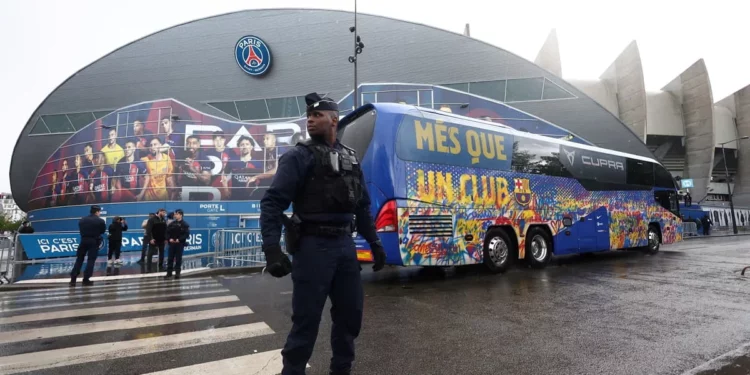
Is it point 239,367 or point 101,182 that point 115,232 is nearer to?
point 239,367

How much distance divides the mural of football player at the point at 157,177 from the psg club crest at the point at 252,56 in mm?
9698

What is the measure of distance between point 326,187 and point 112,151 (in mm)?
32810

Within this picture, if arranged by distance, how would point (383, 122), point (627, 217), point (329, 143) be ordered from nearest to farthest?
point (329, 143) → point (383, 122) → point (627, 217)

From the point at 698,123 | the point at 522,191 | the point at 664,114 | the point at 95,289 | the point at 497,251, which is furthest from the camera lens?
the point at 664,114

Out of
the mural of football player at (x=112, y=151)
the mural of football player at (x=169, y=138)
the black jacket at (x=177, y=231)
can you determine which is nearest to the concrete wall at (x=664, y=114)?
the mural of football player at (x=169, y=138)

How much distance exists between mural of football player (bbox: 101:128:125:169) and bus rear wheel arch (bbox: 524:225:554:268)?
30438 millimetres

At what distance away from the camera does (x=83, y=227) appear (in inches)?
336

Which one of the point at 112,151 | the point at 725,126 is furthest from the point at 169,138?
the point at 725,126

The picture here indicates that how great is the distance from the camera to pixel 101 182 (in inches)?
1081

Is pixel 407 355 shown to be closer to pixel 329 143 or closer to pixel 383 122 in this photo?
pixel 329 143

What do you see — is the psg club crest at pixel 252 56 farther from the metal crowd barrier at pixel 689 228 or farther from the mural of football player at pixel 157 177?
the metal crowd barrier at pixel 689 228

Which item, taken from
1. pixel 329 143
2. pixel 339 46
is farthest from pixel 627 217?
pixel 339 46

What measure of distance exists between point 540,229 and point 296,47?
28732 millimetres

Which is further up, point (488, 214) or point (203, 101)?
point (203, 101)
